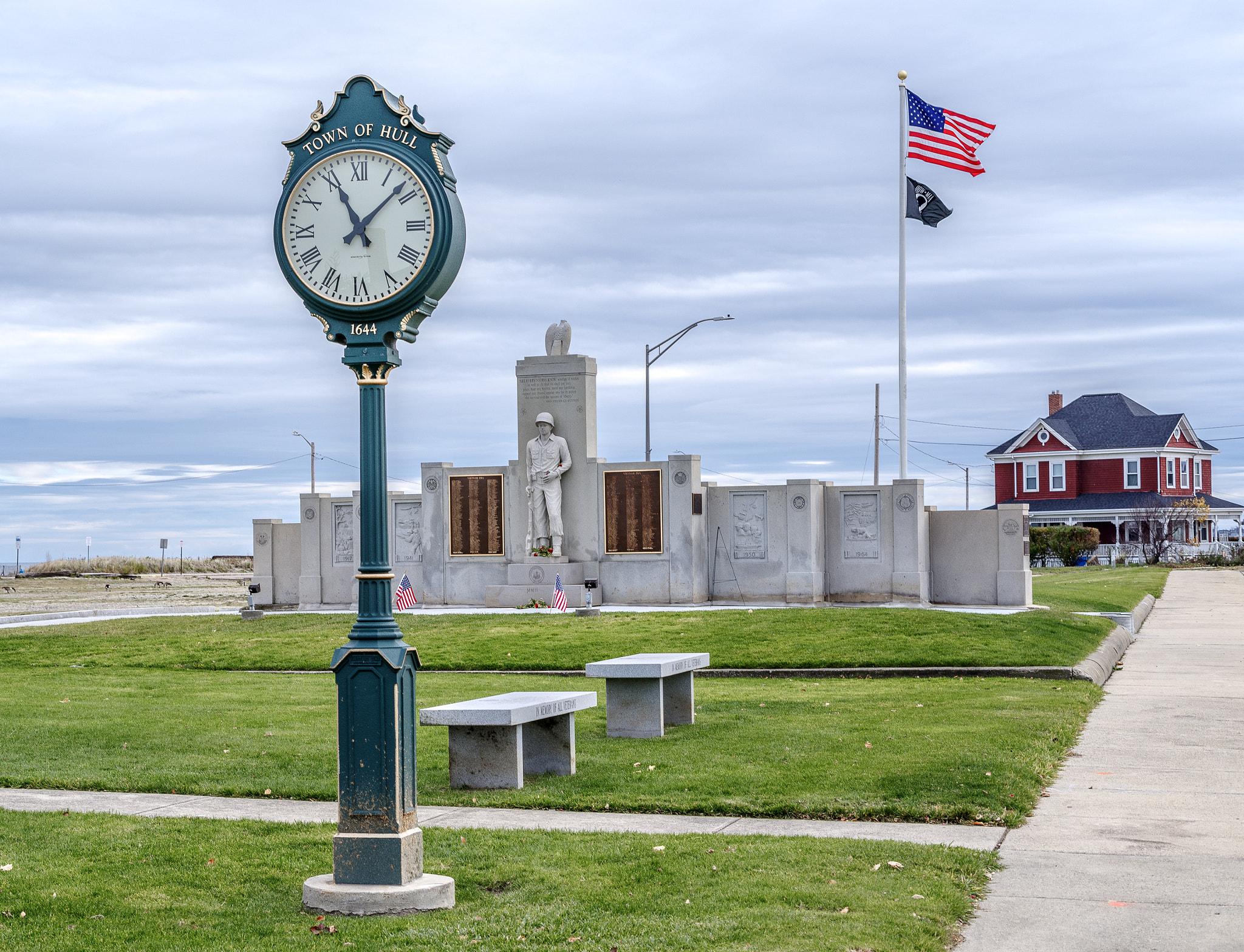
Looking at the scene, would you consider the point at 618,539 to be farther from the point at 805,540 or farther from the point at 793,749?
the point at 793,749

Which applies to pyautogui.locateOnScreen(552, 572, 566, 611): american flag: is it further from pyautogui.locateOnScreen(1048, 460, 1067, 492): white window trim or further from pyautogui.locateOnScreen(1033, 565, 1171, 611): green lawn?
pyautogui.locateOnScreen(1048, 460, 1067, 492): white window trim

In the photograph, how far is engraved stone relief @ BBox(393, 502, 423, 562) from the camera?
1173 inches

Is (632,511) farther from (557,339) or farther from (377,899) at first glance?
(377,899)

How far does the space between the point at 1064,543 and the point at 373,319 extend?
54.1 metres

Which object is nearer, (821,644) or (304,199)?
(304,199)

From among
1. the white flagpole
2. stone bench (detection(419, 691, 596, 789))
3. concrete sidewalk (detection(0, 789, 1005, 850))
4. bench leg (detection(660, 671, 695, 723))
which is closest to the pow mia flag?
the white flagpole

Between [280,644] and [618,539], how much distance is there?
9.55 metres

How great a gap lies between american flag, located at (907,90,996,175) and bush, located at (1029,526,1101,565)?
30435mm

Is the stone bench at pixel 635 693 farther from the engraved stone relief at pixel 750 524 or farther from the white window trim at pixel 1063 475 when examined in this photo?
the white window trim at pixel 1063 475

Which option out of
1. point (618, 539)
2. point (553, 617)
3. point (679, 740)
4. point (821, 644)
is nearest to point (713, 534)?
point (618, 539)

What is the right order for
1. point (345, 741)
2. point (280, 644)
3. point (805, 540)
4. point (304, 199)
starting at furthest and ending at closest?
point (805, 540) → point (280, 644) → point (304, 199) → point (345, 741)

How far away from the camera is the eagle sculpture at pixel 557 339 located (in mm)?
28312

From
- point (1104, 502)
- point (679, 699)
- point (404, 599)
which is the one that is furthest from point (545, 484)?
point (1104, 502)

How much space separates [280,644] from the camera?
20.3 meters
